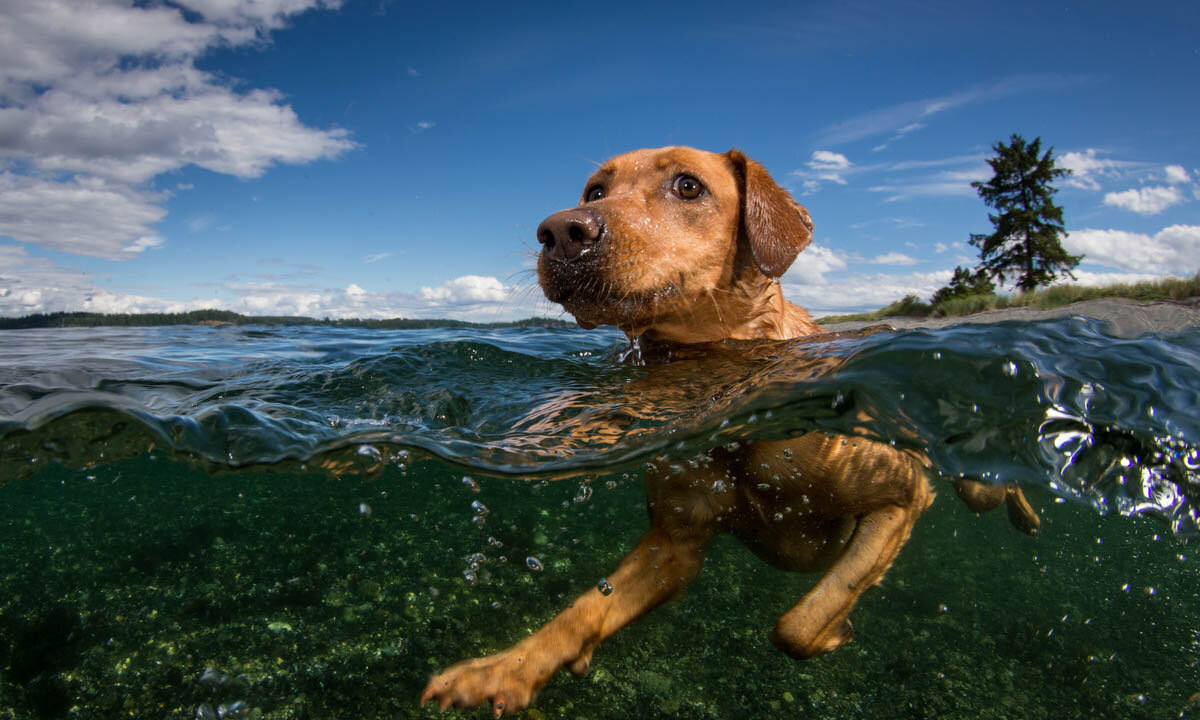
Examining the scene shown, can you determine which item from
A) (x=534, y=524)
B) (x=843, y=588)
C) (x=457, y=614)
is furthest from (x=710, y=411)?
(x=534, y=524)

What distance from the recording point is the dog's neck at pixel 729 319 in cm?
364

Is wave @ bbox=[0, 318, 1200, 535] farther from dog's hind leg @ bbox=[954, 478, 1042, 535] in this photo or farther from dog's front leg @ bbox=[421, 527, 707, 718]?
dog's front leg @ bbox=[421, 527, 707, 718]

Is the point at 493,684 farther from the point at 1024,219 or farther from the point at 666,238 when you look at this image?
the point at 1024,219

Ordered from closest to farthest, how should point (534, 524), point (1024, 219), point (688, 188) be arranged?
point (688, 188), point (534, 524), point (1024, 219)

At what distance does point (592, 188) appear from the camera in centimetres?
398

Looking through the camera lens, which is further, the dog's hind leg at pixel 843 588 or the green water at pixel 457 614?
the green water at pixel 457 614

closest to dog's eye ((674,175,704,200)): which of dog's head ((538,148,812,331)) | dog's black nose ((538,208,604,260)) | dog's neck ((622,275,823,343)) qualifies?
dog's head ((538,148,812,331))

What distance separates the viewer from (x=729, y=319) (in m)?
3.76

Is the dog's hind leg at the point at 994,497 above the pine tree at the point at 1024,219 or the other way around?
the other way around

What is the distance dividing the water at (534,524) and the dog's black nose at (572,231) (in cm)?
111

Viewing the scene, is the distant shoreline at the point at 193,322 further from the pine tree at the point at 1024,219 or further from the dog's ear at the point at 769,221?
the pine tree at the point at 1024,219

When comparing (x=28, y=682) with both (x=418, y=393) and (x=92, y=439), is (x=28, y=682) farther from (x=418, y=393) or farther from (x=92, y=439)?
(x=418, y=393)

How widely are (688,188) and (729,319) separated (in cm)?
81

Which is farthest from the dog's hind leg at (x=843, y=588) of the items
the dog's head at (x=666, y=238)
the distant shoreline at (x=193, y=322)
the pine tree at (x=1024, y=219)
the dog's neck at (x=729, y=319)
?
the pine tree at (x=1024, y=219)
